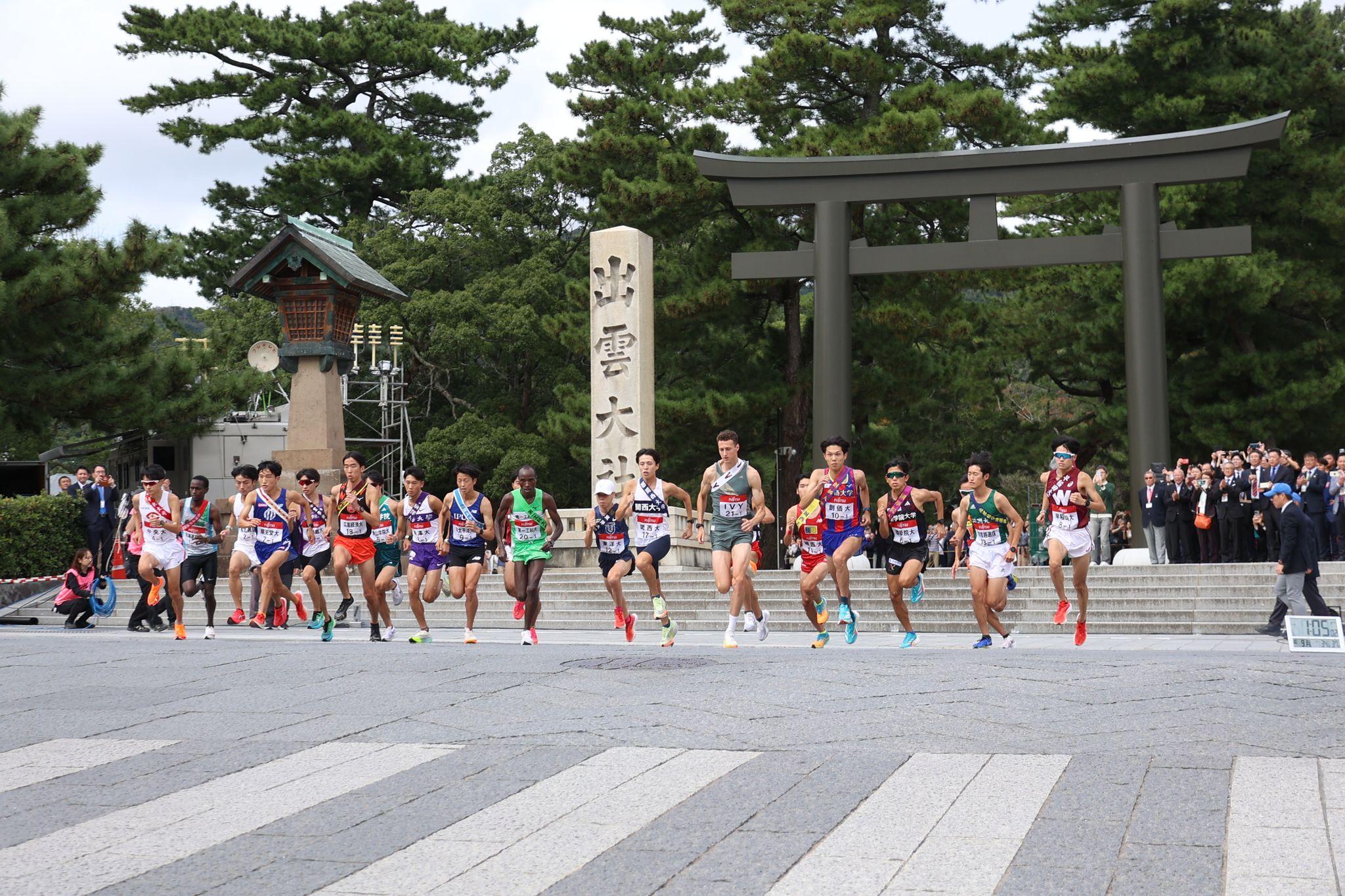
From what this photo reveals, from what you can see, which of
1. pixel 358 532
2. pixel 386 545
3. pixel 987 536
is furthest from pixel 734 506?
pixel 386 545

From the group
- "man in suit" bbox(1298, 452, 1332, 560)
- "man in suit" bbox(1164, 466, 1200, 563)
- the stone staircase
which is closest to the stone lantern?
the stone staircase

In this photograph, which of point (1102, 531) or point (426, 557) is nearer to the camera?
point (426, 557)

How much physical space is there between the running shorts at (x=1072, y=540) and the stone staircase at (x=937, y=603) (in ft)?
11.7

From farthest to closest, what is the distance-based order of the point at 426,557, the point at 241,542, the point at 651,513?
the point at 241,542, the point at 426,557, the point at 651,513

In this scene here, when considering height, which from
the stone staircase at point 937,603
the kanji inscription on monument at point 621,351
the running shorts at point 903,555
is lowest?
the stone staircase at point 937,603

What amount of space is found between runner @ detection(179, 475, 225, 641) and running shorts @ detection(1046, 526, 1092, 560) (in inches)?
337

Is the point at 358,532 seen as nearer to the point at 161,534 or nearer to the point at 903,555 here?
the point at 161,534

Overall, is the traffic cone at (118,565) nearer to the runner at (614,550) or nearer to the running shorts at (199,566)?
the running shorts at (199,566)

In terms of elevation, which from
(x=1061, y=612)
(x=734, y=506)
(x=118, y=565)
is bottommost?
(x=1061, y=612)

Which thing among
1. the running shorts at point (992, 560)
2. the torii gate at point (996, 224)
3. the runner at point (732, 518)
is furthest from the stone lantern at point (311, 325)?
the running shorts at point (992, 560)

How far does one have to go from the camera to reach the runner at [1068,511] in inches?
506

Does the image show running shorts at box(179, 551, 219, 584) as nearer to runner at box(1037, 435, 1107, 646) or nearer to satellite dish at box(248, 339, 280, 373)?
runner at box(1037, 435, 1107, 646)

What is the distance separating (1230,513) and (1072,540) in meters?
7.89

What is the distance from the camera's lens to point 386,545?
14914 millimetres
